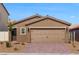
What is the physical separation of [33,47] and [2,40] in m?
0.75

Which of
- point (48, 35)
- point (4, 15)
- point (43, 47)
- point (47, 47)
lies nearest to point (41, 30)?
point (48, 35)

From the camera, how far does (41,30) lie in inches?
225

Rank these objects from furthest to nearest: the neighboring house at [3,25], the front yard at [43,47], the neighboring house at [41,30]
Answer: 1. the neighboring house at [41,30]
2. the front yard at [43,47]
3. the neighboring house at [3,25]

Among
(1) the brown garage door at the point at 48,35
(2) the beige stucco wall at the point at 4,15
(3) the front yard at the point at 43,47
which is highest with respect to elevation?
(2) the beige stucco wall at the point at 4,15

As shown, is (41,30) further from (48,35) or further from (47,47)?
(47,47)

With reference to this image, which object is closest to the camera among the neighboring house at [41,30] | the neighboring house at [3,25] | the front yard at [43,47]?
the neighboring house at [3,25]

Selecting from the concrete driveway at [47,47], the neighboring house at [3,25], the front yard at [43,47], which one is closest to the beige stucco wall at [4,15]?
the neighboring house at [3,25]

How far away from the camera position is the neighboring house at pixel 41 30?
195 inches

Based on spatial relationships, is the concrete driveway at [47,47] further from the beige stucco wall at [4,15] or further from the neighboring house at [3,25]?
the beige stucco wall at [4,15]

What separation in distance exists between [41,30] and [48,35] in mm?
395

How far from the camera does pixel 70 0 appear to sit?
299cm

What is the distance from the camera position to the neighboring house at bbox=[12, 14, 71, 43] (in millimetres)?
4947

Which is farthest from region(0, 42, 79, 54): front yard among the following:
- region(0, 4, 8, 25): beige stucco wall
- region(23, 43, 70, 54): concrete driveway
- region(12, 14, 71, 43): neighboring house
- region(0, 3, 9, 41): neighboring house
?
region(0, 4, 8, 25): beige stucco wall

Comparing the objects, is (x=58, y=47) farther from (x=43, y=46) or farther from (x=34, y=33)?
(x=34, y=33)
